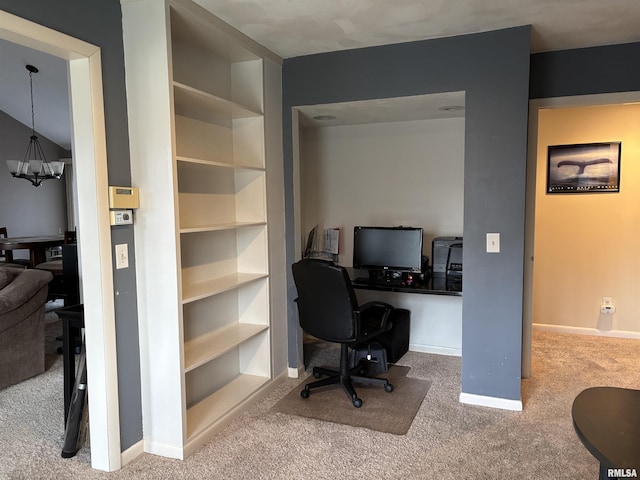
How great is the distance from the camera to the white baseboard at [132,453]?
2.34 metres

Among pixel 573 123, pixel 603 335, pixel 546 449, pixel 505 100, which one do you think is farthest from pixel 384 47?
pixel 603 335

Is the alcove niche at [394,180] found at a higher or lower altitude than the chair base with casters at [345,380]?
higher

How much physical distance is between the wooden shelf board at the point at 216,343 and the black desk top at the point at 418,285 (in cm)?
88

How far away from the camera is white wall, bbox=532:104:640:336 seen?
164 inches

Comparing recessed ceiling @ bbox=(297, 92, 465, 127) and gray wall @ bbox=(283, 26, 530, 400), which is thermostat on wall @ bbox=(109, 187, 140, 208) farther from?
gray wall @ bbox=(283, 26, 530, 400)

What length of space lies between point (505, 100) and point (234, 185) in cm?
184

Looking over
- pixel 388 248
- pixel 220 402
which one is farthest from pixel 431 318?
pixel 220 402

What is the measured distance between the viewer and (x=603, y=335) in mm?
4359

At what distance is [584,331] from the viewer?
14.5 ft

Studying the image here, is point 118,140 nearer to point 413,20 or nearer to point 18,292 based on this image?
point 413,20

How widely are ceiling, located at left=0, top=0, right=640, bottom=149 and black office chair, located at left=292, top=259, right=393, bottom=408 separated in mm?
1268

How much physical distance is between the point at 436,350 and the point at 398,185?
1474 mm

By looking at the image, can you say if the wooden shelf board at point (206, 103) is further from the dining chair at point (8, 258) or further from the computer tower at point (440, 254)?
the dining chair at point (8, 258)

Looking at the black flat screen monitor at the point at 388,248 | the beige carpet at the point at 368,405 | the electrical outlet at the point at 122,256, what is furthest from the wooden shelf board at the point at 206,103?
the beige carpet at the point at 368,405
